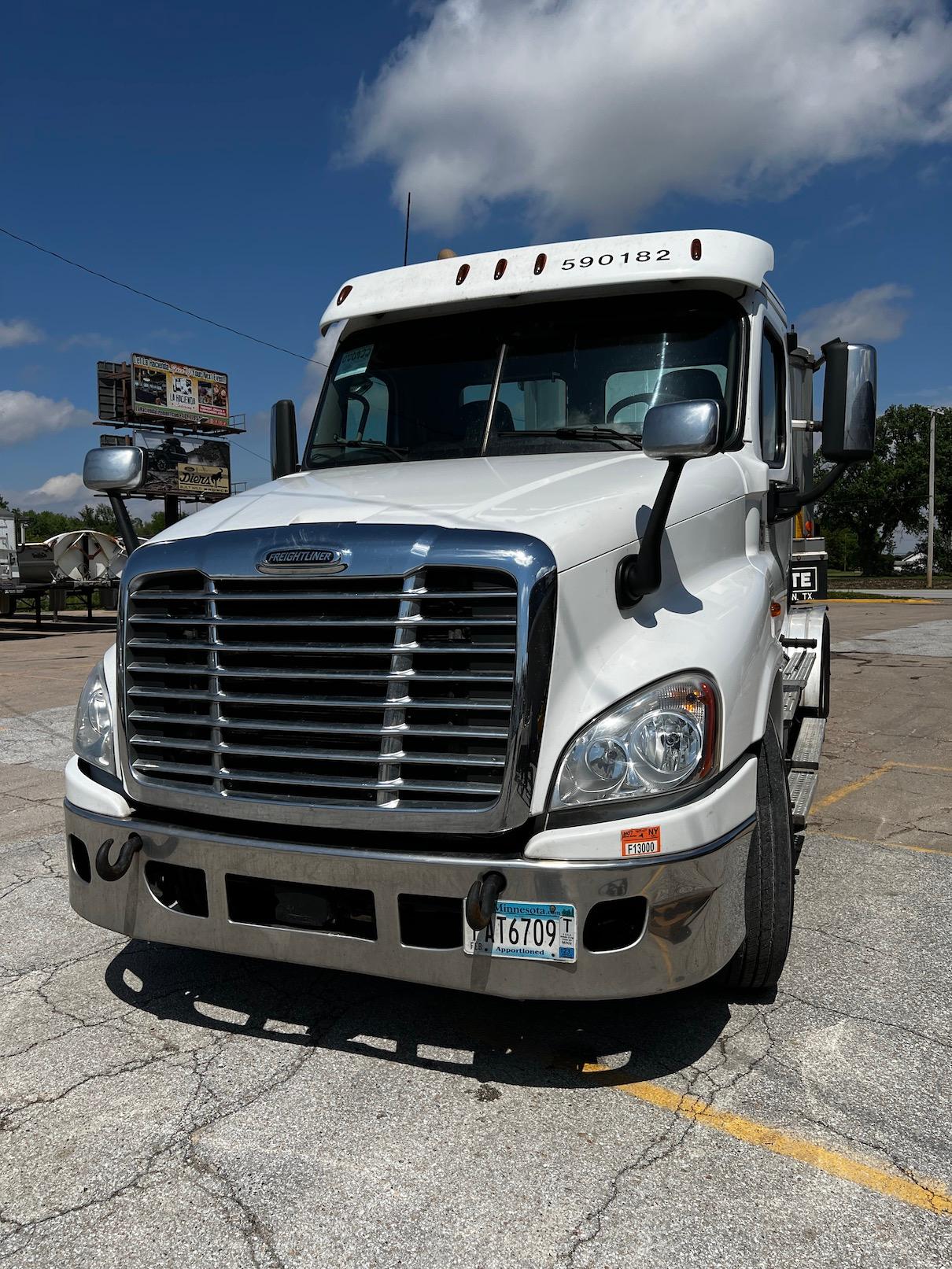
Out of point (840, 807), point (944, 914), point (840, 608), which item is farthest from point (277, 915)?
point (840, 608)

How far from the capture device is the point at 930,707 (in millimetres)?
9719

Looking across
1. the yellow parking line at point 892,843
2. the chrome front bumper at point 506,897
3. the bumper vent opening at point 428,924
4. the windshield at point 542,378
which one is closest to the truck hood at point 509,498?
the windshield at point 542,378

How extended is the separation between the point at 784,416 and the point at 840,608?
21.2 m

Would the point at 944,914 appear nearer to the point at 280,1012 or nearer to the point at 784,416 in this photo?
the point at 784,416

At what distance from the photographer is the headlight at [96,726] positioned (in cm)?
331

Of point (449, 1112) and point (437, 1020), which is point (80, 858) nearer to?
point (437, 1020)

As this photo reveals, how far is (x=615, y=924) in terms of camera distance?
8.90ft

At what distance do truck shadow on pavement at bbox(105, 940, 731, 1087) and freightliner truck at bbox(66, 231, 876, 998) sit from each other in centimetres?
34

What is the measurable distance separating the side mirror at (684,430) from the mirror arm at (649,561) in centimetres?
4

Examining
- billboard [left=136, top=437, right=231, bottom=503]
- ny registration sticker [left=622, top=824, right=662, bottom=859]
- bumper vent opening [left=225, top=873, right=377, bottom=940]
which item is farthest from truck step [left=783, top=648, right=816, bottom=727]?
billboard [left=136, top=437, right=231, bottom=503]

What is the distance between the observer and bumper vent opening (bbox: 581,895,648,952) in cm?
266

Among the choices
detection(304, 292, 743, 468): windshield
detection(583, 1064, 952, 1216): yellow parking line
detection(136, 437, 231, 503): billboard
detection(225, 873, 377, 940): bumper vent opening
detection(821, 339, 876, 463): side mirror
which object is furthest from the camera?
detection(136, 437, 231, 503): billboard

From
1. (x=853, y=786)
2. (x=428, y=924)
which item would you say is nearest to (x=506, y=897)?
(x=428, y=924)

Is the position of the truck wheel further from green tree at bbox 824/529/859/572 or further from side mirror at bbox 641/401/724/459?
green tree at bbox 824/529/859/572
